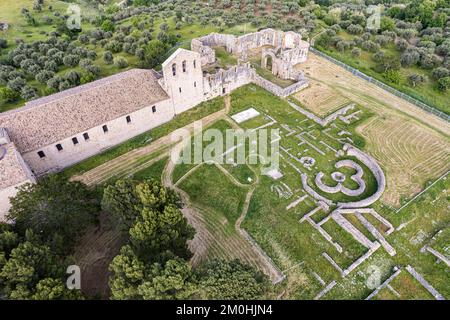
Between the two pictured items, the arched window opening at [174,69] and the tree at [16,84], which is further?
the tree at [16,84]

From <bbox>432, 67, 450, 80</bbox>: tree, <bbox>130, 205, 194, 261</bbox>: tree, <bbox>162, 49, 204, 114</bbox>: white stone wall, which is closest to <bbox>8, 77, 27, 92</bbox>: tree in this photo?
<bbox>162, 49, 204, 114</bbox>: white stone wall

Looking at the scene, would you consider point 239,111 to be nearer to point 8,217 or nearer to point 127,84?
point 127,84

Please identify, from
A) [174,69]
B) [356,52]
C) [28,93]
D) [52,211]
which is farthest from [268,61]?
[52,211]

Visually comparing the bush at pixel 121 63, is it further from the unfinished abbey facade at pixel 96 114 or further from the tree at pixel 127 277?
the tree at pixel 127 277

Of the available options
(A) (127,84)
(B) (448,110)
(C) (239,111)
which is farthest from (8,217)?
(B) (448,110)

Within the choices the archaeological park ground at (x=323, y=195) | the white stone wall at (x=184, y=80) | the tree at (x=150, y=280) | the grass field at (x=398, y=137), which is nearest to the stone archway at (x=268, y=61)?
the grass field at (x=398, y=137)
